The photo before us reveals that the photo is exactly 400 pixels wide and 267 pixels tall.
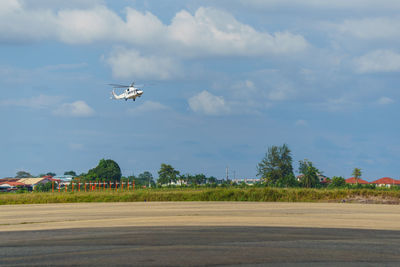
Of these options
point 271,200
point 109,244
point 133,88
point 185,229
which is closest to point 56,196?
point 271,200

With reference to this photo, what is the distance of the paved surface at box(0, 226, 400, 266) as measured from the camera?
12.2m

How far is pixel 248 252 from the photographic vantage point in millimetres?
13430

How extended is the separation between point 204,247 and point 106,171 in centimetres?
14887

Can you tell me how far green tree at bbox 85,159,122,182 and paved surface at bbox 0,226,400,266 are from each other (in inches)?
5506

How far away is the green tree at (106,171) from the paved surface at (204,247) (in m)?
140

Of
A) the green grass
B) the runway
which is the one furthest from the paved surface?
the green grass

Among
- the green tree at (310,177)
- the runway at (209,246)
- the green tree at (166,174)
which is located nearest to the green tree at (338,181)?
the green tree at (310,177)

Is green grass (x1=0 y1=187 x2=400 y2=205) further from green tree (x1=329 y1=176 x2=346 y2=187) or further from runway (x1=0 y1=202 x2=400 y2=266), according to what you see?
green tree (x1=329 y1=176 x2=346 y2=187)

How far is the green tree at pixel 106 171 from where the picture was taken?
159 m

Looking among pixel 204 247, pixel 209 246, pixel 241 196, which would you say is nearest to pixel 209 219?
pixel 209 246

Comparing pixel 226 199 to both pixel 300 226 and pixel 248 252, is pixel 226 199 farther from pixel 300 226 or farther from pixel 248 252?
pixel 248 252

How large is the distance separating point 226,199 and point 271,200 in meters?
4.44

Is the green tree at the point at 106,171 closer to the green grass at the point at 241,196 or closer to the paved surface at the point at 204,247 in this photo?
the green grass at the point at 241,196

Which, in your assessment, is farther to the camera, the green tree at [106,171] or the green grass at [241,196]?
the green tree at [106,171]
